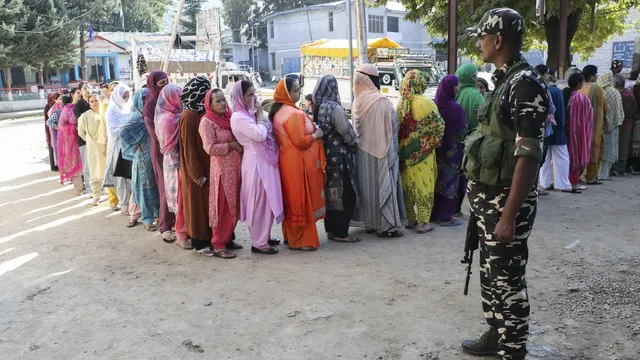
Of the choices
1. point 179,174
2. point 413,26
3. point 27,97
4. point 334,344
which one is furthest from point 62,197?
point 413,26

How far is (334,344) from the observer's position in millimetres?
3117

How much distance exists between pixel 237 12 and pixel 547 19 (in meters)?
41.0

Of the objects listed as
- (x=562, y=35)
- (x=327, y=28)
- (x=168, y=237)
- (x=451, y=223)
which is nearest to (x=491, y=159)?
(x=451, y=223)

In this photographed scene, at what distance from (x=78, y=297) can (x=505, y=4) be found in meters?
9.85

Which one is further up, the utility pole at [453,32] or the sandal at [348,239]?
the utility pole at [453,32]

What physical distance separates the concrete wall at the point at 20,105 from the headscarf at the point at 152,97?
82.8 feet

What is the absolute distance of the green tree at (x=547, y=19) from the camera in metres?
10.6

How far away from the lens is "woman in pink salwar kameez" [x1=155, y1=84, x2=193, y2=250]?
16.1 feet

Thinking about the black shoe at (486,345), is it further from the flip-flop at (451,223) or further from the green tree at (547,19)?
the green tree at (547,19)

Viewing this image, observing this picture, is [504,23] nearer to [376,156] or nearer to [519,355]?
[519,355]

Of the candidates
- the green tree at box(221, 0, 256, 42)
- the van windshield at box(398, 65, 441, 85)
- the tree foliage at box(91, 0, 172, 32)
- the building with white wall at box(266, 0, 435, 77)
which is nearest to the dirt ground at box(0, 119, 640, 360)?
the van windshield at box(398, 65, 441, 85)

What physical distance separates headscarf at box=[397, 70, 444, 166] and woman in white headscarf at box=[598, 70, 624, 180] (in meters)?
3.64

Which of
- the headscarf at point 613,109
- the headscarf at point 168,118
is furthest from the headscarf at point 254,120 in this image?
the headscarf at point 613,109

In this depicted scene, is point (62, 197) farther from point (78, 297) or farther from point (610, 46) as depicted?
point (610, 46)
